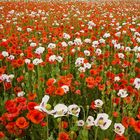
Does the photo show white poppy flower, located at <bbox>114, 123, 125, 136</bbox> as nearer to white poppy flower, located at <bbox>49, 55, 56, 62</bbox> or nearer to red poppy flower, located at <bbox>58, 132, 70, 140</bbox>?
red poppy flower, located at <bbox>58, 132, 70, 140</bbox>

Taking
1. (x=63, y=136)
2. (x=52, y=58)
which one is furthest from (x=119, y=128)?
(x=52, y=58)

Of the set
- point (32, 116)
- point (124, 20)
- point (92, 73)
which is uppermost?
point (32, 116)

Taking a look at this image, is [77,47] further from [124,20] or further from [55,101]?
[124,20]

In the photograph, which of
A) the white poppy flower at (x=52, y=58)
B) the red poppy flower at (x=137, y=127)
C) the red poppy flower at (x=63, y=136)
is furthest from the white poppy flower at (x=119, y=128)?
the white poppy flower at (x=52, y=58)

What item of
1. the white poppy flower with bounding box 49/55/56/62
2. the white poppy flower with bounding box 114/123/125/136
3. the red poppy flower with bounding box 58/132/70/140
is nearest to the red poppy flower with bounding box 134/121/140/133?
the white poppy flower with bounding box 114/123/125/136

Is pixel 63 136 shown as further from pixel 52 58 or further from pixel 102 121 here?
pixel 52 58

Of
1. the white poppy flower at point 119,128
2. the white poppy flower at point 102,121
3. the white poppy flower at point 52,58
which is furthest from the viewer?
the white poppy flower at point 52,58

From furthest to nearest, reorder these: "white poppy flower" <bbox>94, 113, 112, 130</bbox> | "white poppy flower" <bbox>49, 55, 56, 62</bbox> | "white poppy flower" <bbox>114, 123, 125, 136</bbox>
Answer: "white poppy flower" <bbox>49, 55, 56, 62</bbox> < "white poppy flower" <bbox>114, 123, 125, 136</bbox> < "white poppy flower" <bbox>94, 113, 112, 130</bbox>

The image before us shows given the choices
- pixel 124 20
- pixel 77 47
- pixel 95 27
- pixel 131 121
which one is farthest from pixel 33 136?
pixel 124 20

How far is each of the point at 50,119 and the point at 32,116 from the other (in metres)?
0.63

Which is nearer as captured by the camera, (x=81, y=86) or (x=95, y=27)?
(x=81, y=86)

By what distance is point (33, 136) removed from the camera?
2426 millimetres

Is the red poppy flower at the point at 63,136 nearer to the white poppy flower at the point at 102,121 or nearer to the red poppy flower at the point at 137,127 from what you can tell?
the white poppy flower at the point at 102,121

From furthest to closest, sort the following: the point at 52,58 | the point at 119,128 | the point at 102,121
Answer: the point at 52,58 < the point at 119,128 < the point at 102,121
